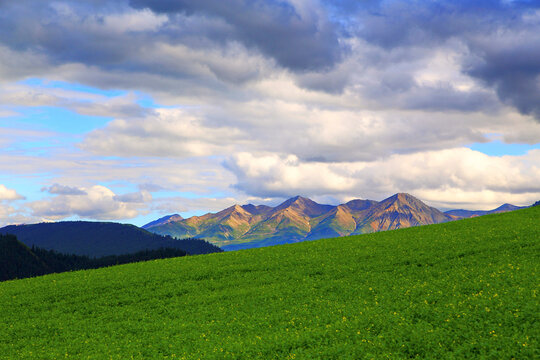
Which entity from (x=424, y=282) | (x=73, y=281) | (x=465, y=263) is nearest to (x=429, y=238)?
(x=465, y=263)

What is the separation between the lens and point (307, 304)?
38062mm

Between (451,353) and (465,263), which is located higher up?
(465,263)

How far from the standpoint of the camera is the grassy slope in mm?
27016

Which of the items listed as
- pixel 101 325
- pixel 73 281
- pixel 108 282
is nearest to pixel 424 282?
pixel 101 325

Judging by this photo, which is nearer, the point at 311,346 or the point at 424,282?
the point at 311,346

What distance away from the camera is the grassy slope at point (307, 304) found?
2702cm

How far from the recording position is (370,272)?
4578 centimetres

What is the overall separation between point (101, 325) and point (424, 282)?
1169 inches

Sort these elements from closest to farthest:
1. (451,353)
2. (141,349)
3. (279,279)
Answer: (451,353) → (141,349) → (279,279)

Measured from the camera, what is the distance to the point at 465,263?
44.4m

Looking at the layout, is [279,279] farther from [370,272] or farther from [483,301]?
[483,301]

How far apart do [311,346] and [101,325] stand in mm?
21639

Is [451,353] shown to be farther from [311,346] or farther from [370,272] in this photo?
[370,272]

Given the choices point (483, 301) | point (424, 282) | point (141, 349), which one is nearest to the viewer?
point (483, 301)
